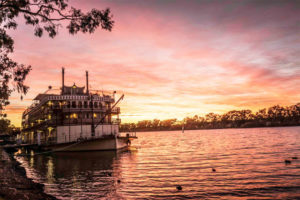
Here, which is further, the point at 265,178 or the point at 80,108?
the point at 80,108

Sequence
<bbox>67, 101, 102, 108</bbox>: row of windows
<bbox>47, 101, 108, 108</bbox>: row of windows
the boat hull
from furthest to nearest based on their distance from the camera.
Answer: <bbox>67, 101, 102, 108</bbox>: row of windows < <bbox>47, 101, 108, 108</bbox>: row of windows < the boat hull

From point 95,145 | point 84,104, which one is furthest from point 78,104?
point 95,145

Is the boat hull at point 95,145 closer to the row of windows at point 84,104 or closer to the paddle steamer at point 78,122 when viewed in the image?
the paddle steamer at point 78,122

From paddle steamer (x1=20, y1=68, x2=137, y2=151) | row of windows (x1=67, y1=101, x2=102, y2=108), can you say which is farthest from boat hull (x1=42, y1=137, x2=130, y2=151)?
row of windows (x1=67, y1=101, x2=102, y2=108)

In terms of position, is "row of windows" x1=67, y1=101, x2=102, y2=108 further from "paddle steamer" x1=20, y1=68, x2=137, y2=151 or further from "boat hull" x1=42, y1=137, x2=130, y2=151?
"boat hull" x1=42, y1=137, x2=130, y2=151

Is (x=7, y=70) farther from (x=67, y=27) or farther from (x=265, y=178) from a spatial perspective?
(x=265, y=178)

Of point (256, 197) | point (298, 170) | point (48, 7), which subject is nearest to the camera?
point (48, 7)

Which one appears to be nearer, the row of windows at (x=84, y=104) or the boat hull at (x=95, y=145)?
the boat hull at (x=95, y=145)

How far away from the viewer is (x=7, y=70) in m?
12.9

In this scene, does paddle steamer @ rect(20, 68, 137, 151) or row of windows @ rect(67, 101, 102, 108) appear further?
row of windows @ rect(67, 101, 102, 108)

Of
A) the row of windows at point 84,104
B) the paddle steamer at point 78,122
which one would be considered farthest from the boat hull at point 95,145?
the row of windows at point 84,104

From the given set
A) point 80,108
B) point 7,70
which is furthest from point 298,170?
point 80,108

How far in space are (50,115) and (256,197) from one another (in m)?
45.6

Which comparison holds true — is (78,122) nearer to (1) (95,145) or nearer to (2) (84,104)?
(2) (84,104)
